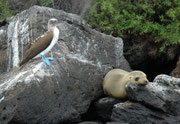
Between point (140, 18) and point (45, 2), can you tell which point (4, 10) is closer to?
point (45, 2)

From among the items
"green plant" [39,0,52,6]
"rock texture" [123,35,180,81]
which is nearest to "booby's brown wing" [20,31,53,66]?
"rock texture" [123,35,180,81]

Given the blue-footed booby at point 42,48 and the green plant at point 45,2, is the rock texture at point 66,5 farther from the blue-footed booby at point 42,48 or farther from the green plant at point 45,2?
the blue-footed booby at point 42,48

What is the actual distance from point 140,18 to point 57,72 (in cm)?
354

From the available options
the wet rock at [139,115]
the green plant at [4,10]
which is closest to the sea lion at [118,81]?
the wet rock at [139,115]

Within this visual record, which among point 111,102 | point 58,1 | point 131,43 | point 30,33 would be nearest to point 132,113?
point 111,102

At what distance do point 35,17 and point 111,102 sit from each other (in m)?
2.51

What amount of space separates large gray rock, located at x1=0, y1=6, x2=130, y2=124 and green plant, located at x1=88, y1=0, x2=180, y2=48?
1.24 m

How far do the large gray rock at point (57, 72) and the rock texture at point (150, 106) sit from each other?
889 millimetres

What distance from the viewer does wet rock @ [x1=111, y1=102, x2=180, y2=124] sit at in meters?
5.03

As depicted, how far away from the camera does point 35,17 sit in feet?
20.9

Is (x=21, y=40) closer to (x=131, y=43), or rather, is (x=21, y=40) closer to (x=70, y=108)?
(x=70, y=108)

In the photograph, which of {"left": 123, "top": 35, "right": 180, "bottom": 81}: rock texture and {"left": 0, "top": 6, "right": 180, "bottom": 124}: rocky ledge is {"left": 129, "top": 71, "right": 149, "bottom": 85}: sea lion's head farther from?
{"left": 123, "top": 35, "right": 180, "bottom": 81}: rock texture

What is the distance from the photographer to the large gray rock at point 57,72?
4.86 metres

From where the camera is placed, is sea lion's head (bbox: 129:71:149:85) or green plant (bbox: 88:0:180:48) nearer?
sea lion's head (bbox: 129:71:149:85)
